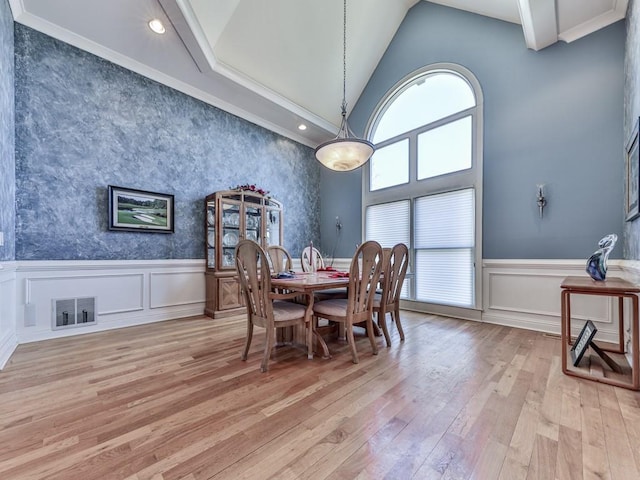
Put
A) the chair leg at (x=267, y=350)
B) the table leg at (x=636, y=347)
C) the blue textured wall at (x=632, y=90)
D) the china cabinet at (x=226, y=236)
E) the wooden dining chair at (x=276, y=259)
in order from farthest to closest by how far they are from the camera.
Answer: the china cabinet at (x=226, y=236) → the wooden dining chair at (x=276, y=259) → the blue textured wall at (x=632, y=90) → the chair leg at (x=267, y=350) → the table leg at (x=636, y=347)

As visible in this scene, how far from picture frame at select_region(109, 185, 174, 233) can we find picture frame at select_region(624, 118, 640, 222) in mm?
4945

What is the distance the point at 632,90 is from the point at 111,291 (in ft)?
19.0

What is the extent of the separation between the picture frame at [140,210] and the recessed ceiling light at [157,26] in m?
1.89

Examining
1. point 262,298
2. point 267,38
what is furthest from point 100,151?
point 262,298

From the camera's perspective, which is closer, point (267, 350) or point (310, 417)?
point (310, 417)

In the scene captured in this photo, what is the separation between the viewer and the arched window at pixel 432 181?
12.5ft

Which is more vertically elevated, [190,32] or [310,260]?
[190,32]

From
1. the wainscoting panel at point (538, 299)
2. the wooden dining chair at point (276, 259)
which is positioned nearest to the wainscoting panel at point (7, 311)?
the wooden dining chair at point (276, 259)

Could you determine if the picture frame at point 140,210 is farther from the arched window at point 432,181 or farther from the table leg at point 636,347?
the table leg at point 636,347

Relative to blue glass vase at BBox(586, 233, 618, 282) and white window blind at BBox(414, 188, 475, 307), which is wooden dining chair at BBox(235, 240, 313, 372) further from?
white window blind at BBox(414, 188, 475, 307)

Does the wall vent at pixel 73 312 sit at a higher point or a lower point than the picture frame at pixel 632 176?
lower

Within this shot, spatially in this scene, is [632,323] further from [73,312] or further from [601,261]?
[73,312]

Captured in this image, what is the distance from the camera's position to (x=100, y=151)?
3240mm

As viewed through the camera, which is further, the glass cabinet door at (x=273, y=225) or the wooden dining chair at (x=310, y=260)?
the glass cabinet door at (x=273, y=225)
